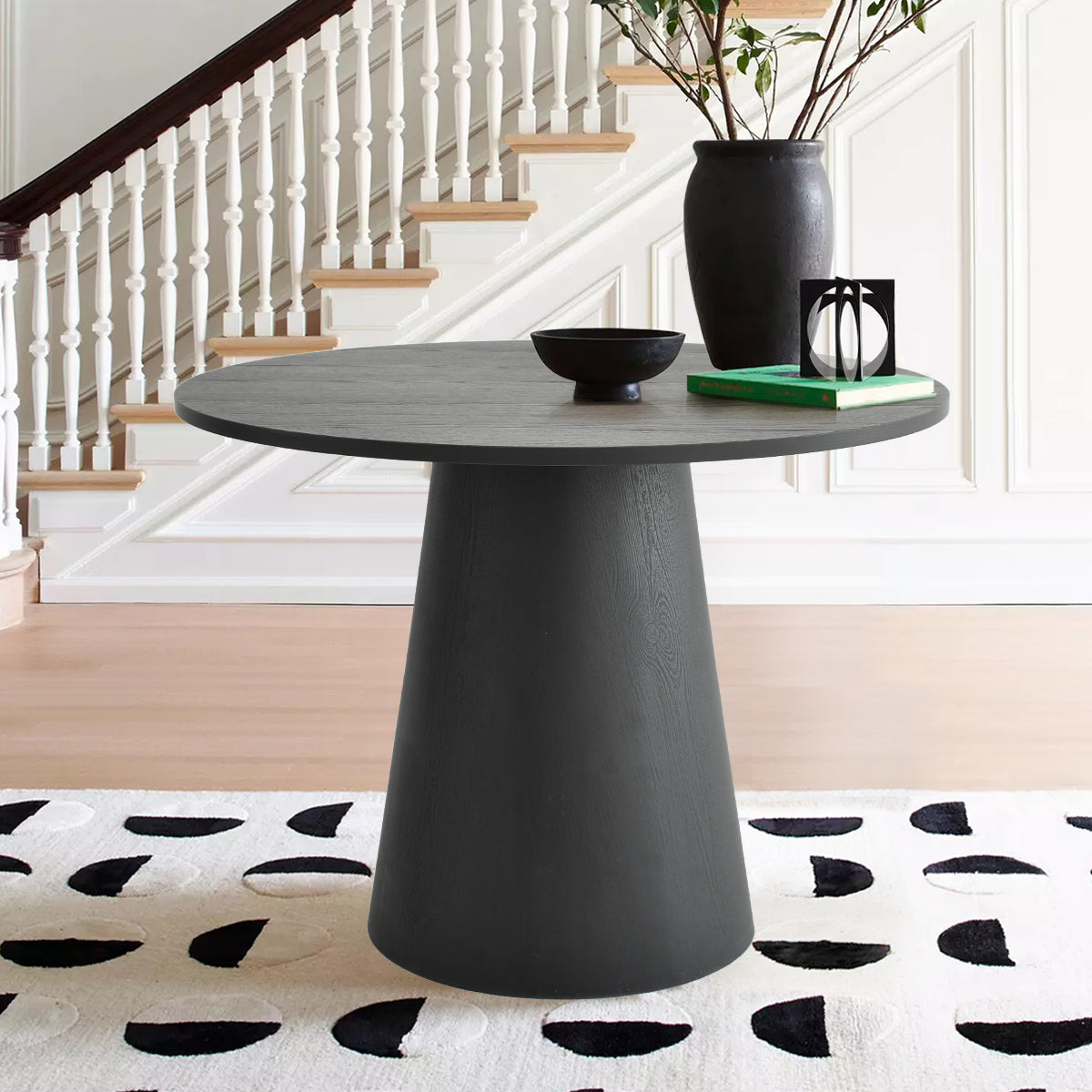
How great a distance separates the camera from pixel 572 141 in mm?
3828

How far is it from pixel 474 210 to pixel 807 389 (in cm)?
243

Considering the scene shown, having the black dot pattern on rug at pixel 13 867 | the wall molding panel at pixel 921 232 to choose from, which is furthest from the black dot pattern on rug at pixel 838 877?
the wall molding panel at pixel 921 232

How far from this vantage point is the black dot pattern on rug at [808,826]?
2.21 meters

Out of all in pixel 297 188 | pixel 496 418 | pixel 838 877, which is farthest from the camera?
pixel 297 188

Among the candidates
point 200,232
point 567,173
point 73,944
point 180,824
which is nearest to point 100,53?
point 200,232

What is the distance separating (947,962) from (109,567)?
2.70 metres

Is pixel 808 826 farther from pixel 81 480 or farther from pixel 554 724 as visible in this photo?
pixel 81 480

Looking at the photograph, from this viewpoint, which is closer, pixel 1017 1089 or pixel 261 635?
pixel 1017 1089

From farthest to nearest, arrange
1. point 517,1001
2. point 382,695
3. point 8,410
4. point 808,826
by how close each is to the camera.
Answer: point 8,410, point 382,695, point 808,826, point 517,1001

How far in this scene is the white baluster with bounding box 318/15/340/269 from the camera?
149 inches

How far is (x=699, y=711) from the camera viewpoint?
1.71m

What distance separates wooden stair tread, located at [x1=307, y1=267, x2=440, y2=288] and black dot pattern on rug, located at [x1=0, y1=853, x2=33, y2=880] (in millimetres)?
2063

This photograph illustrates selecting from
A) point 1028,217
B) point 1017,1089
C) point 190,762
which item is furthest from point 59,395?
point 1017,1089

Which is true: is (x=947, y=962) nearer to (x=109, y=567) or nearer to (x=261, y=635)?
(x=261, y=635)
